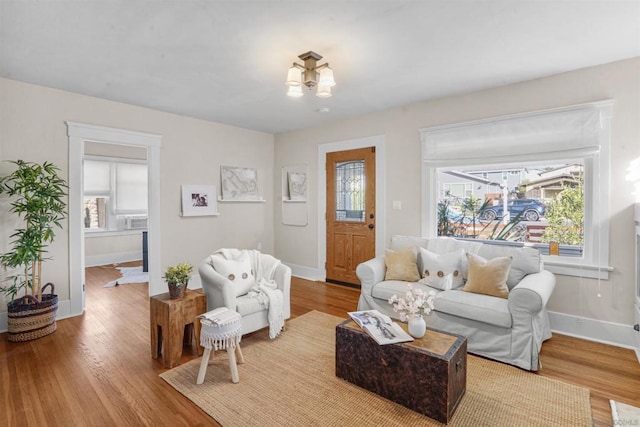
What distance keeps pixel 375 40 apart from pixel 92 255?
269 inches

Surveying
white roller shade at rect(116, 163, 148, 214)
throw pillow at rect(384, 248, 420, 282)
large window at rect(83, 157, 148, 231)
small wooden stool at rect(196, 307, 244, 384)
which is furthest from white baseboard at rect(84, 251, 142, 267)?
throw pillow at rect(384, 248, 420, 282)

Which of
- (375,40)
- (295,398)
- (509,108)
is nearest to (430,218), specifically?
(509,108)

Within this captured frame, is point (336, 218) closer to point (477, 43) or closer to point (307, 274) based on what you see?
point (307, 274)

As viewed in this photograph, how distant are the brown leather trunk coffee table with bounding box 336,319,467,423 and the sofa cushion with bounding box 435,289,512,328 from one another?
2.08 feet

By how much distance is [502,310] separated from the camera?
2516 mm

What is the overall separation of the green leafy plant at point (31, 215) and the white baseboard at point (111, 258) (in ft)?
10.7

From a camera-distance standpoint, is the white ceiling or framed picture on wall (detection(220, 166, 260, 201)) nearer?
the white ceiling

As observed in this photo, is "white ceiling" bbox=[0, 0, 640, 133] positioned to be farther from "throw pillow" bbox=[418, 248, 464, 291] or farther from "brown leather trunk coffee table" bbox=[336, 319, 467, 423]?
"brown leather trunk coffee table" bbox=[336, 319, 467, 423]

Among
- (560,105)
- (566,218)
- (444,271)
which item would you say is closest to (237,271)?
(444,271)

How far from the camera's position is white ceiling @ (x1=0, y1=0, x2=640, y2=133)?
2066mm

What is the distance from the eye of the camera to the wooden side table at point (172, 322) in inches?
98.7

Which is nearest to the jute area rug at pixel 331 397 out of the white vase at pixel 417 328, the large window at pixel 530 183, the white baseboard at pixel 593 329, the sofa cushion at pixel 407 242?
the white vase at pixel 417 328

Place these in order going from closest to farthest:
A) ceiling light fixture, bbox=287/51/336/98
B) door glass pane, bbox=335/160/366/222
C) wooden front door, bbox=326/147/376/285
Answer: ceiling light fixture, bbox=287/51/336/98 → wooden front door, bbox=326/147/376/285 → door glass pane, bbox=335/160/366/222

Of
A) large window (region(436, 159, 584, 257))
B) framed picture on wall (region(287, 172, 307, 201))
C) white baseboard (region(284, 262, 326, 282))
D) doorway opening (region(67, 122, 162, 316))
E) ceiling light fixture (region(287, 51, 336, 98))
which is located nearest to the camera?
ceiling light fixture (region(287, 51, 336, 98))
